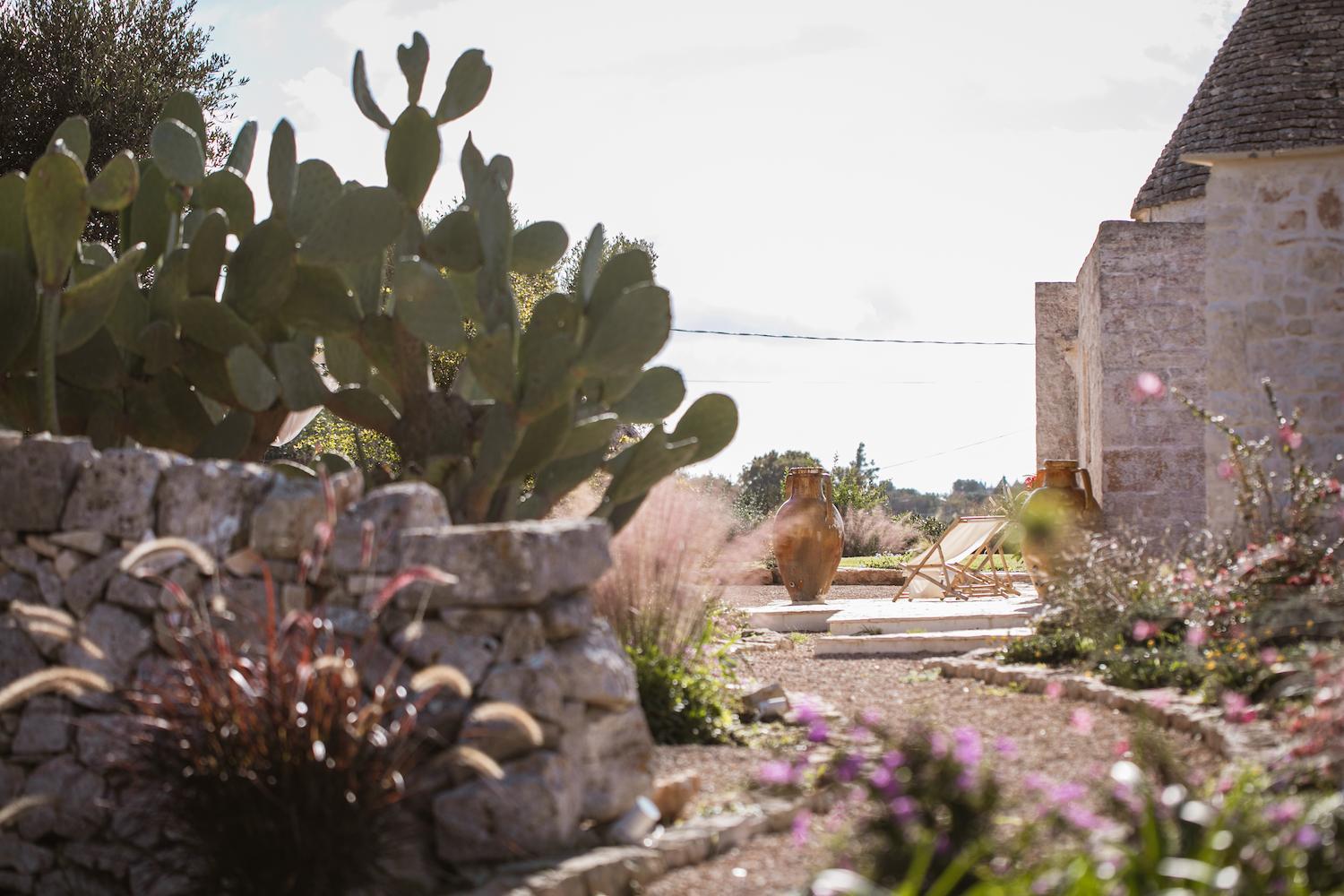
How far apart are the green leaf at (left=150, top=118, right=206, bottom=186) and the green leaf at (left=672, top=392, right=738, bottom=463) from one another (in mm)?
2204

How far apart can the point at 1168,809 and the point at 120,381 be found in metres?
4.10

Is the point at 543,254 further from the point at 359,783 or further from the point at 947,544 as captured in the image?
the point at 947,544

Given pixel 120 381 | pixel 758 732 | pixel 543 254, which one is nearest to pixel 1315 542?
pixel 758 732

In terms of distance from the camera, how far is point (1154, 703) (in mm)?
4961

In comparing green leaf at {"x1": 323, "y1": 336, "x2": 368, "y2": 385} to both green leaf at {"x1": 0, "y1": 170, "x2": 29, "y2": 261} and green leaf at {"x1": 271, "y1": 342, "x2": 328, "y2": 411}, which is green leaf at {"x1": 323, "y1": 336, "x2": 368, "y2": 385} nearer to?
green leaf at {"x1": 271, "y1": 342, "x2": 328, "y2": 411}

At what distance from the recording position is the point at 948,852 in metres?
3.01

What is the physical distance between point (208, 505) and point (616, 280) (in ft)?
6.97

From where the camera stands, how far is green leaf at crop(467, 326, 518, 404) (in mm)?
4824

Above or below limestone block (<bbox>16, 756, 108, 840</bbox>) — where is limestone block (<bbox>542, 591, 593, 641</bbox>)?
above

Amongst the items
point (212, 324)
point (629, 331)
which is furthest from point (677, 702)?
point (212, 324)

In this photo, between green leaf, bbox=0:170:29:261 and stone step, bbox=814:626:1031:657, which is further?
stone step, bbox=814:626:1031:657

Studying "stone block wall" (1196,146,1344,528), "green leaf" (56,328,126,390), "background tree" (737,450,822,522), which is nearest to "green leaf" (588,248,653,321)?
"green leaf" (56,328,126,390)

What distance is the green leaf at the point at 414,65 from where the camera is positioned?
18.9 ft

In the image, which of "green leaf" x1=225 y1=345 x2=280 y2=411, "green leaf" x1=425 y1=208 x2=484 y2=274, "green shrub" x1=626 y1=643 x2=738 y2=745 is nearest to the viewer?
"green leaf" x1=225 y1=345 x2=280 y2=411
